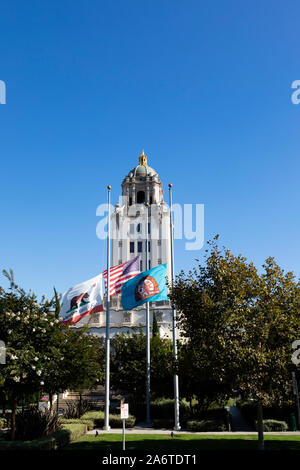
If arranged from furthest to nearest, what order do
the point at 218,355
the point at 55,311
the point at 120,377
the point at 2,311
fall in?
the point at 120,377 → the point at 55,311 → the point at 2,311 → the point at 218,355

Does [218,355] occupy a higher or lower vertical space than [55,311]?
lower

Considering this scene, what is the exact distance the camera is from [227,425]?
2752 centimetres

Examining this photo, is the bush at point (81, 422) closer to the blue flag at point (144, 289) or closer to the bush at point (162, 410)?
the bush at point (162, 410)

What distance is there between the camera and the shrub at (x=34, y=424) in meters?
20.4

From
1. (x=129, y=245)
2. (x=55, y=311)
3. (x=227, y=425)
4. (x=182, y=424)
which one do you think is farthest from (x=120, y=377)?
(x=129, y=245)

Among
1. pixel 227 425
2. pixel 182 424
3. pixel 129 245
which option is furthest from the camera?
pixel 129 245

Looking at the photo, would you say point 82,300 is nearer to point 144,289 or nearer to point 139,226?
point 144,289

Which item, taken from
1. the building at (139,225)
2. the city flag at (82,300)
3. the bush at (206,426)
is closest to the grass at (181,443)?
the bush at (206,426)

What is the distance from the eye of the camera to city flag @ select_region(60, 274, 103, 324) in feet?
91.0

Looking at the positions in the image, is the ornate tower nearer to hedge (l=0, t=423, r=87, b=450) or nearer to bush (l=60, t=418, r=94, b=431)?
bush (l=60, t=418, r=94, b=431)
